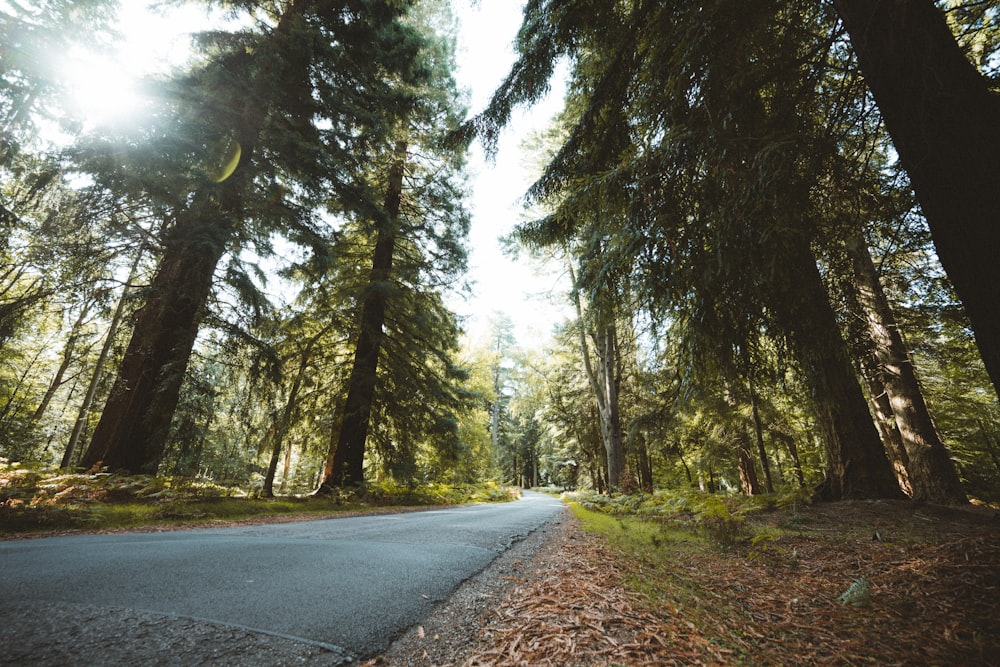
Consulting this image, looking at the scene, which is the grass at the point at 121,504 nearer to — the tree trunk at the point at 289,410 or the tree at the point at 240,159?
the tree at the point at 240,159

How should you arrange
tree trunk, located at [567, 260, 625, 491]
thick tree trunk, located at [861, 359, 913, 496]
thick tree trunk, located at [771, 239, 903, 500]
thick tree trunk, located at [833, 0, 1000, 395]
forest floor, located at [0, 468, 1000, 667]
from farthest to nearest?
tree trunk, located at [567, 260, 625, 491]
thick tree trunk, located at [861, 359, 913, 496]
thick tree trunk, located at [771, 239, 903, 500]
thick tree trunk, located at [833, 0, 1000, 395]
forest floor, located at [0, 468, 1000, 667]

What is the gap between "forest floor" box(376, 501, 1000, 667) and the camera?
1.60m

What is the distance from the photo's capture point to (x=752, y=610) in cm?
219

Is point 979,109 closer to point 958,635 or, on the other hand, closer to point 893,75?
point 893,75

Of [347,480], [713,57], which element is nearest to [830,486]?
[713,57]

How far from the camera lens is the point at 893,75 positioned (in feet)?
7.82

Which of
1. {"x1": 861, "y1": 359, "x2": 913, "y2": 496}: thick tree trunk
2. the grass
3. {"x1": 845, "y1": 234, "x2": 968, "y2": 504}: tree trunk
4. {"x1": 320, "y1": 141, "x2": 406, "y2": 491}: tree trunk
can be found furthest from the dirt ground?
{"x1": 320, "y1": 141, "x2": 406, "y2": 491}: tree trunk

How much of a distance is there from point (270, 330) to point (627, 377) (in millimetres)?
13702

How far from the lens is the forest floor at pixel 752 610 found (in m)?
1.60

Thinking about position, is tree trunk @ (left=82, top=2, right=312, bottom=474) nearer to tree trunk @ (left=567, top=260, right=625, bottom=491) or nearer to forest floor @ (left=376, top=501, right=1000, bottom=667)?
forest floor @ (left=376, top=501, right=1000, bottom=667)

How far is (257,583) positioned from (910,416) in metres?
8.75

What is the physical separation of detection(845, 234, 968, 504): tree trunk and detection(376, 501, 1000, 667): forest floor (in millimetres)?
2187

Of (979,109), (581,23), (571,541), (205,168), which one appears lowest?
(571,541)

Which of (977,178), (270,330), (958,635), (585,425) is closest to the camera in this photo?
(958,635)
